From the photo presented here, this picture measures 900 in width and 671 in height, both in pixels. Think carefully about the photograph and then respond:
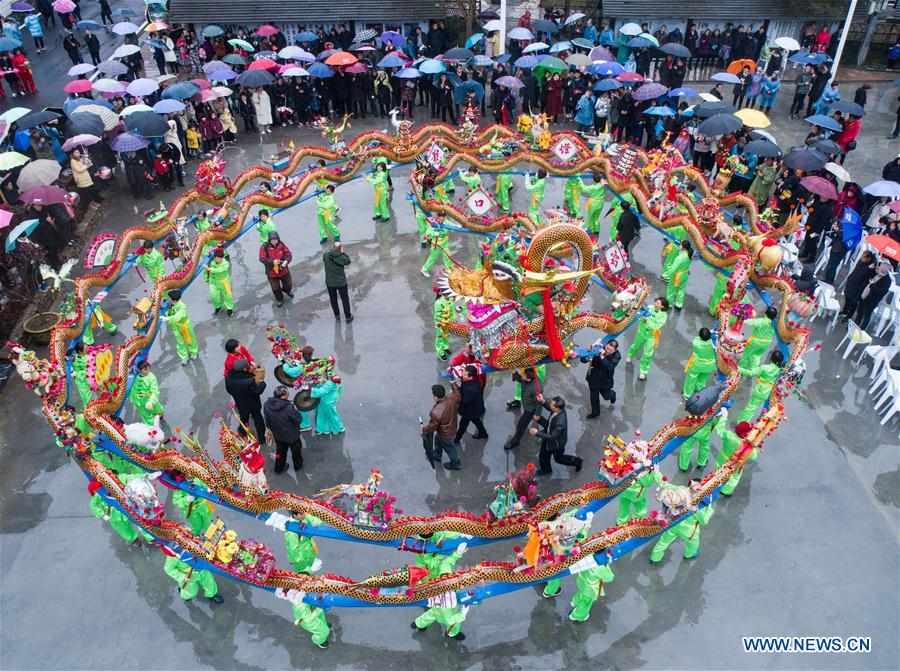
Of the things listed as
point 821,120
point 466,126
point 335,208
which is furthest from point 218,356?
point 821,120

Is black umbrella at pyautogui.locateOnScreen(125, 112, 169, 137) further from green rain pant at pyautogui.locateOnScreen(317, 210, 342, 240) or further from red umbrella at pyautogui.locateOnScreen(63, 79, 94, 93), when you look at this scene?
green rain pant at pyautogui.locateOnScreen(317, 210, 342, 240)

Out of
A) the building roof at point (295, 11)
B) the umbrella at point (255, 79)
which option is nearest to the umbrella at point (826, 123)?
the building roof at point (295, 11)

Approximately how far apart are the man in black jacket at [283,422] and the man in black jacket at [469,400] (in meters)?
2.08

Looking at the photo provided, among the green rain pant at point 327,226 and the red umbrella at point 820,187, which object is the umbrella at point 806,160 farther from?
the green rain pant at point 327,226

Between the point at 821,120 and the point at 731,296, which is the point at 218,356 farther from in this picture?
the point at 821,120

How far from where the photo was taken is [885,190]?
41.4 feet

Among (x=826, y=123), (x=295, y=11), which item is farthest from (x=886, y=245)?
(x=295, y=11)

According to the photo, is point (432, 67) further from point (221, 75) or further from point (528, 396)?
point (528, 396)

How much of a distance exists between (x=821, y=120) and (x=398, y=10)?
14043 millimetres

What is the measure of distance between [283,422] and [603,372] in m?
4.27

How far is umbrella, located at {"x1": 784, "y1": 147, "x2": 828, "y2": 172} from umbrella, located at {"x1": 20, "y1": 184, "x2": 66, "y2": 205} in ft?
46.1

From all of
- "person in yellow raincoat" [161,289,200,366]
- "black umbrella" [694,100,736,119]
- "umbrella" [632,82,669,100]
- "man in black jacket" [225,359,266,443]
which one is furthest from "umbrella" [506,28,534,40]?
"man in black jacket" [225,359,266,443]

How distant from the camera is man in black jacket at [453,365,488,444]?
8812mm

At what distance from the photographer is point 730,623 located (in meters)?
7.32
